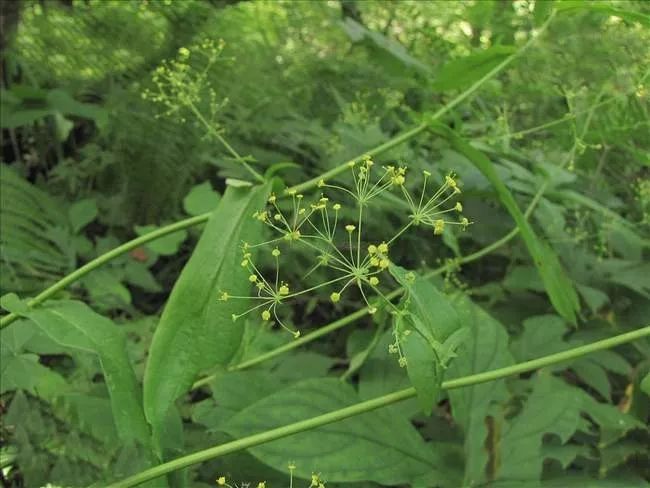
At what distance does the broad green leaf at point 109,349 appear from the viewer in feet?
2.25

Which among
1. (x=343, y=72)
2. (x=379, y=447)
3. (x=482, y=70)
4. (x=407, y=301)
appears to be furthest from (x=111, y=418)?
(x=343, y=72)

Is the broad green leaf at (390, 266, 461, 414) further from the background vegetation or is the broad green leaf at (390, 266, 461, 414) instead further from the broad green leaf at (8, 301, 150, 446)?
the broad green leaf at (8, 301, 150, 446)

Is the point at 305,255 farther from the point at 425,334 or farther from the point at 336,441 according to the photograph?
the point at 425,334

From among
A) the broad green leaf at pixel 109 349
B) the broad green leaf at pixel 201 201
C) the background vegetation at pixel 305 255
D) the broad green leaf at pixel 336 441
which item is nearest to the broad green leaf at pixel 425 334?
the background vegetation at pixel 305 255

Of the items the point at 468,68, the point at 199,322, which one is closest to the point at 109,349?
the point at 199,322

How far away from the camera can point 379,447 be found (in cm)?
75

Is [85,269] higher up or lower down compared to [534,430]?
higher up

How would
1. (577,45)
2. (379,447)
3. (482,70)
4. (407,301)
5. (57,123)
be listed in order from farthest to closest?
1. (577,45)
2. (57,123)
3. (482,70)
4. (379,447)
5. (407,301)

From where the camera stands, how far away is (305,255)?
53.2 inches

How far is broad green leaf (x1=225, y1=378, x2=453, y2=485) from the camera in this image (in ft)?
2.30

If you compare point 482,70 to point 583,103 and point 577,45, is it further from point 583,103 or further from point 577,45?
point 577,45

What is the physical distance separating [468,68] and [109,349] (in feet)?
1.84

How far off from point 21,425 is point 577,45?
149 cm

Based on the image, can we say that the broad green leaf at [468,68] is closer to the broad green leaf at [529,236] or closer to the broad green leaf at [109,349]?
the broad green leaf at [529,236]
